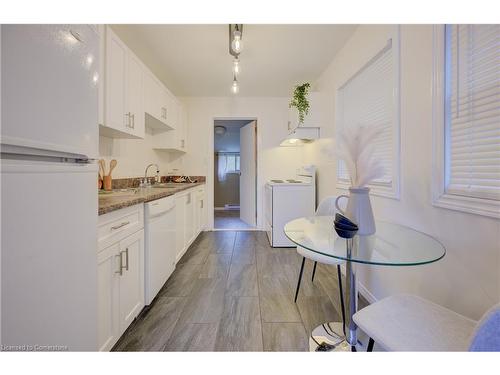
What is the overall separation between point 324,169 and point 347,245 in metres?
2.06

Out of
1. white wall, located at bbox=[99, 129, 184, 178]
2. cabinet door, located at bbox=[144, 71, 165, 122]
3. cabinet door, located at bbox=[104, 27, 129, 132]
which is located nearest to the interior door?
white wall, located at bbox=[99, 129, 184, 178]

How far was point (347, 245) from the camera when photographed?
92cm

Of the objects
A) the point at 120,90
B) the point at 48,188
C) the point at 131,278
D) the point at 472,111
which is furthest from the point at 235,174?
the point at 48,188

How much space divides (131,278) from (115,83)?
1498 mm

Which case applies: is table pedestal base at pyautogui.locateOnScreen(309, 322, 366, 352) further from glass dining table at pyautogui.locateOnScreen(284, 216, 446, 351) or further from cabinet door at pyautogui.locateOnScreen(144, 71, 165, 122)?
cabinet door at pyautogui.locateOnScreen(144, 71, 165, 122)

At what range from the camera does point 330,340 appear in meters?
1.22

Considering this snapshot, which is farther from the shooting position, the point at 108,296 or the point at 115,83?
the point at 115,83

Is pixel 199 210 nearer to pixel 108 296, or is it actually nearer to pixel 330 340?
pixel 108 296

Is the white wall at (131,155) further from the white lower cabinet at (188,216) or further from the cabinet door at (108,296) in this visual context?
the cabinet door at (108,296)

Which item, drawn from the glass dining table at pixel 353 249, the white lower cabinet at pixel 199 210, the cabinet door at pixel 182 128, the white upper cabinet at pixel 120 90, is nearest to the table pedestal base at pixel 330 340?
the glass dining table at pixel 353 249

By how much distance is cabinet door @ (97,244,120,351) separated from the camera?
1.04 metres

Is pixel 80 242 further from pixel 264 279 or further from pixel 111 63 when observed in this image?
pixel 264 279

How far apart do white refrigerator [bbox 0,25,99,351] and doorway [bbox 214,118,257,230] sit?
3.18 m
